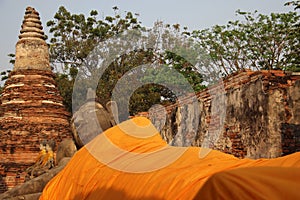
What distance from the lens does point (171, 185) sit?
2588 mm

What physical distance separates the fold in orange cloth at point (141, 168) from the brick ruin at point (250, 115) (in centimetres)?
258

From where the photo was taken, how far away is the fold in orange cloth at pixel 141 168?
2375 millimetres

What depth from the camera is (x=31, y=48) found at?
14133 millimetres

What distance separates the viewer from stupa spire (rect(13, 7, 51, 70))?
1398 cm

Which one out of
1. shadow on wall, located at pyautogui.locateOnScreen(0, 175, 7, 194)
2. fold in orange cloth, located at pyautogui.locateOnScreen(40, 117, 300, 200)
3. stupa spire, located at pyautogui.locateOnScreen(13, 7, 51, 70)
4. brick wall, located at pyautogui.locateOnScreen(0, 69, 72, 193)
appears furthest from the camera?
stupa spire, located at pyautogui.locateOnScreen(13, 7, 51, 70)

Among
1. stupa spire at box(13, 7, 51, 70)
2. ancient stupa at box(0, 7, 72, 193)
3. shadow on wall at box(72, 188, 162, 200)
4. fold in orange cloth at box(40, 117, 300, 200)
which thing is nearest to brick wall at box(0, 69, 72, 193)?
ancient stupa at box(0, 7, 72, 193)

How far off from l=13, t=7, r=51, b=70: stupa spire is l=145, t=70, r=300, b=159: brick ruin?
642 cm

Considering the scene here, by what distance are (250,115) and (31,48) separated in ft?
30.1

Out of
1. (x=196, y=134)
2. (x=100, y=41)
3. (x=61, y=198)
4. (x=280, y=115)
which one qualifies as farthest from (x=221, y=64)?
(x=61, y=198)

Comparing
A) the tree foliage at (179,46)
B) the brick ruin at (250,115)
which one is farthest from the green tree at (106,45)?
the brick ruin at (250,115)

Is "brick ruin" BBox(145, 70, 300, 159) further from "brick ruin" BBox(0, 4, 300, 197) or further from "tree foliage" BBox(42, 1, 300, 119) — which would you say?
"tree foliage" BBox(42, 1, 300, 119)

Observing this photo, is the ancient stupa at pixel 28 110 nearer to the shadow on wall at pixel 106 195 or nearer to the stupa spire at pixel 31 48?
the stupa spire at pixel 31 48

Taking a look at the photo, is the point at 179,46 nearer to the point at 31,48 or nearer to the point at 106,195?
the point at 31,48

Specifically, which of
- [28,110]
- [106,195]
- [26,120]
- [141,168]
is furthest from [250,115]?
[28,110]
